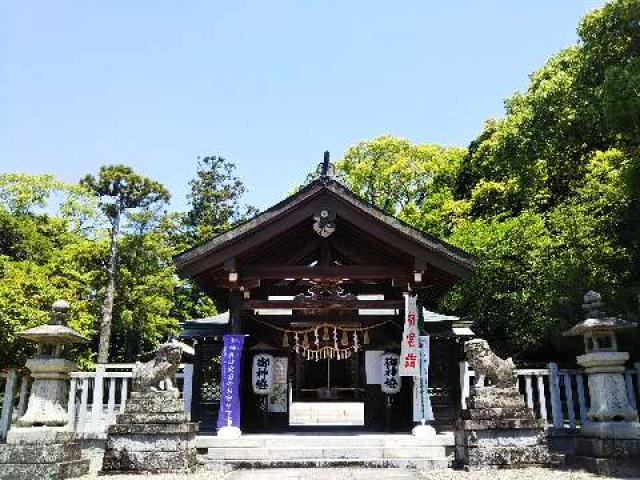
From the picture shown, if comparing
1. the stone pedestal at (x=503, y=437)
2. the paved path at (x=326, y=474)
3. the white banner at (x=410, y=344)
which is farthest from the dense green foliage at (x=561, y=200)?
the paved path at (x=326, y=474)

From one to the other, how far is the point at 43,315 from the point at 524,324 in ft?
61.2

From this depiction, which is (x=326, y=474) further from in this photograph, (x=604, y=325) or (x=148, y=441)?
(x=604, y=325)

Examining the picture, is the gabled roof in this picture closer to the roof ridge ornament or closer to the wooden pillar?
the roof ridge ornament

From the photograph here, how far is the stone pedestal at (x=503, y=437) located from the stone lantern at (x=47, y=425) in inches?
284

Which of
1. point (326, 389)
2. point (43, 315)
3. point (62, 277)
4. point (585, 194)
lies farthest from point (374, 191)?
point (43, 315)

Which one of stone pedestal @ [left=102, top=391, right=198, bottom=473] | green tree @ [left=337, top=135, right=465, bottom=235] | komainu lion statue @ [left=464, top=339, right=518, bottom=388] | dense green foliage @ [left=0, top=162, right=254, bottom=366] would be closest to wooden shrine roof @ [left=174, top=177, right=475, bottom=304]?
komainu lion statue @ [left=464, top=339, right=518, bottom=388]

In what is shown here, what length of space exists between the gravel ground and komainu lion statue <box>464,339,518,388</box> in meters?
1.56

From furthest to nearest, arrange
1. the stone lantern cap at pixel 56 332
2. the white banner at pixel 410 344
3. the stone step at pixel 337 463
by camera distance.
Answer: the white banner at pixel 410 344 → the stone step at pixel 337 463 → the stone lantern cap at pixel 56 332

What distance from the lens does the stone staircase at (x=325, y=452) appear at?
1050cm

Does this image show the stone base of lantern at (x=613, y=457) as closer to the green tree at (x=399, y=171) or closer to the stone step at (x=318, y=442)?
the stone step at (x=318, y=442)

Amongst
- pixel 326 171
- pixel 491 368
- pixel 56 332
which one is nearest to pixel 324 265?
pixel 326 171

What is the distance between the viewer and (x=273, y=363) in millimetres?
14250

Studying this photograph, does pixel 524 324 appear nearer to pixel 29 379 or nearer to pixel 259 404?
pixel 259 404

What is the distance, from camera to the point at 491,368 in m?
10.1
